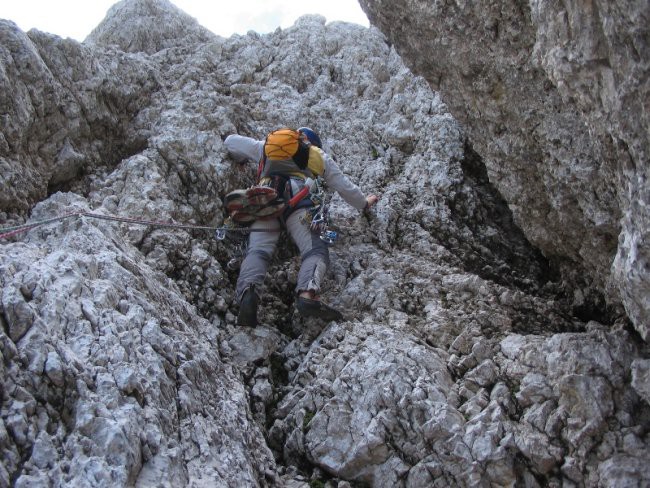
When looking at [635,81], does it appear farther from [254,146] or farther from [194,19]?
[194,19]

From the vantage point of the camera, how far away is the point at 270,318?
8.09 metres

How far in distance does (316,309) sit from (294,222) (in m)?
1.65

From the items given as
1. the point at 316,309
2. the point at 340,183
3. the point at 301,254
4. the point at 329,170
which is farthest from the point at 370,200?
the point at 316,309

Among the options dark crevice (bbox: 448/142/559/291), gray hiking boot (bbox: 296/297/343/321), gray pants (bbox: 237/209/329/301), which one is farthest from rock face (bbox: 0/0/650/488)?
gray pants (bbox: 237/209/329/301)

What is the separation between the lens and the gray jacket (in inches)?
353

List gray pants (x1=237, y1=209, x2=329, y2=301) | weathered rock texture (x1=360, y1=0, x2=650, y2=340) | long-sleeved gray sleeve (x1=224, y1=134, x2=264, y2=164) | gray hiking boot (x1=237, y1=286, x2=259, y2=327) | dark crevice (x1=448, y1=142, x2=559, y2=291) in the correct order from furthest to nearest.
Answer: long-sleeved gray sleeve (x1=224, y1=134, x2=264, y2=164) → dark crevice (x1=448, y1=142, x2=559, y2=291) → gray pants (x1=237, y1=209, x2=329, y2=301) → gray hiking boot (x1=237, y1=286, x2=259, y2=327) → weathered rock texture (x1=360, y1=0, x2=650, y2=340)

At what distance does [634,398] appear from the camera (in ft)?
18.6

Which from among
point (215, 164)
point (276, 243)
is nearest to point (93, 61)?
point (215, 164)

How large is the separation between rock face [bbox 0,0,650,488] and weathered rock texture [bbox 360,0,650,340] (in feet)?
0.61

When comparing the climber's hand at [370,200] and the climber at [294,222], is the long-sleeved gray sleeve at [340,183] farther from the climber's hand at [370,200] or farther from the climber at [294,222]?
the climber's hand at [370,200]

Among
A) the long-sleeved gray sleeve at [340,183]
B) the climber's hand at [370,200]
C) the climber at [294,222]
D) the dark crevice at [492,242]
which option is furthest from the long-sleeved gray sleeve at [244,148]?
the dark crevice at [492,242]

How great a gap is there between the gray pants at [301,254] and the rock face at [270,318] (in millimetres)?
484

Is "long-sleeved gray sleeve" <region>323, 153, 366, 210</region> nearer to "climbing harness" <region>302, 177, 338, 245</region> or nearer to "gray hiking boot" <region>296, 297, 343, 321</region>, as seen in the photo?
"climbing harness" <region>302, 177, 338, 245</region>

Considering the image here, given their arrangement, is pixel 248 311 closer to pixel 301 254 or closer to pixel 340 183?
pixel 301 254
